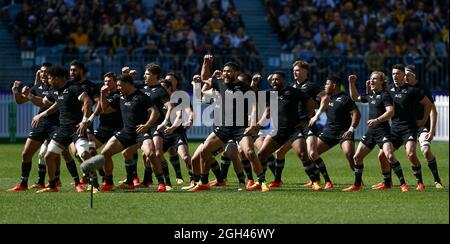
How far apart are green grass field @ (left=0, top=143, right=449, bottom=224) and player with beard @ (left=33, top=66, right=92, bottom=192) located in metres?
0.64

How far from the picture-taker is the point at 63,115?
19969 mm

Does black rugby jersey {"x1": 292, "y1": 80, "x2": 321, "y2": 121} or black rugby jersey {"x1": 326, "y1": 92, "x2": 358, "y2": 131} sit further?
black rugby jersey {"x1": 326, "y1": 92, "x2": 358, "y2": 131}

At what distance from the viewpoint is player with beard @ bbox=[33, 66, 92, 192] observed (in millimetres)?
19719

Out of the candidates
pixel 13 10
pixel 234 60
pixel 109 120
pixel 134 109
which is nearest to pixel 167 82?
pixel 109 120

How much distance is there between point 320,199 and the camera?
1844cm

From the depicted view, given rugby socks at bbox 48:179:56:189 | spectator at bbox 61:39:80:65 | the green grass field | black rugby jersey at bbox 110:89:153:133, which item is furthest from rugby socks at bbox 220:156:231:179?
spectator at bbox 61:39:80:65

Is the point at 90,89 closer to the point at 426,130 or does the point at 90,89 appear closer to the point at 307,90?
the point at 307,90

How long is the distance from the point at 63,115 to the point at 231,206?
13.5 feet

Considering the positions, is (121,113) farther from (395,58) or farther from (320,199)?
(395,58)

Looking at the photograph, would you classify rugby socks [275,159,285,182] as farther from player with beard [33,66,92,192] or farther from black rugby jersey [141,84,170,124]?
player with beard [33,66,92,192]

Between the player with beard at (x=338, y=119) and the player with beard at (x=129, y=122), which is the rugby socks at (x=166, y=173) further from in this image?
the player with beard at (x=338, y=119)

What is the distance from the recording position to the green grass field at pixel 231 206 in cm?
1568

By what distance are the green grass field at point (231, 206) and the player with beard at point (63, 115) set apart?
2.11ft
